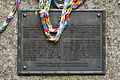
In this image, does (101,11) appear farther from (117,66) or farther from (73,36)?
(117,66)

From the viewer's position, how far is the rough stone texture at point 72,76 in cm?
294

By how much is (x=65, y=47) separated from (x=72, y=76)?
442 millimetres

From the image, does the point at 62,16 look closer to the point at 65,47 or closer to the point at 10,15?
the point at 65,47

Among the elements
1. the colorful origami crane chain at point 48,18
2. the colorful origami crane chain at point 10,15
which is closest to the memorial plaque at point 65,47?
the colorful origami crane chain at point 48,18

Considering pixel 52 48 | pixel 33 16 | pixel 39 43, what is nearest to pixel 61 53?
pixel 52 48

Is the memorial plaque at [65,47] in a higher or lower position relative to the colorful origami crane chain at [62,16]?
lower

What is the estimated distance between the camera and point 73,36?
9.53 feet

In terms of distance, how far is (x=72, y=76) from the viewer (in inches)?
116

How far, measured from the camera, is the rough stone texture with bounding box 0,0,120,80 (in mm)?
2938

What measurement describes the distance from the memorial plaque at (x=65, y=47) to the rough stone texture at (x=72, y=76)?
0.10 meters

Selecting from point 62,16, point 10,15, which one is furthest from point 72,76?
point 10,15

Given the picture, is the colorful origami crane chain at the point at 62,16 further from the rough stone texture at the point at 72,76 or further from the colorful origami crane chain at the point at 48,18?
the rough stone texture at the point at 72,76

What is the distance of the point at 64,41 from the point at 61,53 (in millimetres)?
179

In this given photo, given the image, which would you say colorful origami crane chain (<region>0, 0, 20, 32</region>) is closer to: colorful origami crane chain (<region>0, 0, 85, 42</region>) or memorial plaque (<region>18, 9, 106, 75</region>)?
memorial plaque (<region>18, 9, 106, 75</region>)
